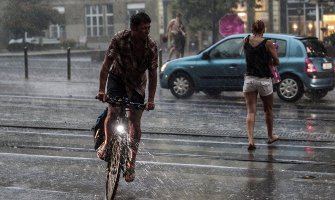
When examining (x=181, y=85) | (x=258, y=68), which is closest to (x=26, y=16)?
(x=181, y=85)

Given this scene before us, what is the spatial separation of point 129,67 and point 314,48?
1047cm

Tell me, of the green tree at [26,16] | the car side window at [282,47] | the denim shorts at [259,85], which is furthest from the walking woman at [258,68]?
the green tree at [26,16]

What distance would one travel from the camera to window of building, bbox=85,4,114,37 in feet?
225

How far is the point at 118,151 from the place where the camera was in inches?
257

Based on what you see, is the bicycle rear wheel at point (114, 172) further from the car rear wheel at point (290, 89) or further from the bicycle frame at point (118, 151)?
the car rear wheel at point (290, 89)

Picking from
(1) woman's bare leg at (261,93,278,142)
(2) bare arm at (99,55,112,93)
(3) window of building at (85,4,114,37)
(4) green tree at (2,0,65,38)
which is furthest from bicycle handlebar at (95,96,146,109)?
A: (3) window of building at (85,4,114,37)

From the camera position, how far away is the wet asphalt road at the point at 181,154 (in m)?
7.03

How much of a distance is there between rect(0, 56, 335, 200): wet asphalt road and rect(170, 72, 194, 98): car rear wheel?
1.07 metres

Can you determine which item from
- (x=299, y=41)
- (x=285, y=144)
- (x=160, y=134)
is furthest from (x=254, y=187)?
(x=299, y=41)

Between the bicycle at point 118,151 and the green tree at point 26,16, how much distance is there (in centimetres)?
5016

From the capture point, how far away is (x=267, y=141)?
405 inches

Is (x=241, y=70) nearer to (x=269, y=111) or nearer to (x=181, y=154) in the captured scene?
(x=269, y=111)

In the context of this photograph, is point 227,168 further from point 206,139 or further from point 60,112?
point 60,112

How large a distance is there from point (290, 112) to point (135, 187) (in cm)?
759
